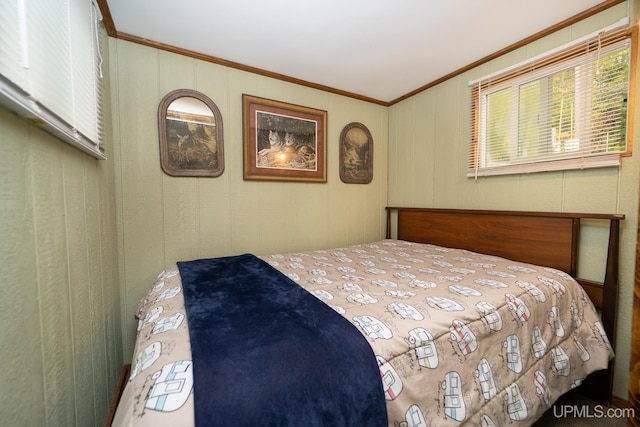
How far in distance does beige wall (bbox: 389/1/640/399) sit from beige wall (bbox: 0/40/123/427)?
2.63m

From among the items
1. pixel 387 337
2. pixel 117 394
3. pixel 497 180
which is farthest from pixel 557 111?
pixel 117 394

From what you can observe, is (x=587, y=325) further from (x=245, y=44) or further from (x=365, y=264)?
(x=245, y=44)

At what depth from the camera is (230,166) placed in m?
2.15

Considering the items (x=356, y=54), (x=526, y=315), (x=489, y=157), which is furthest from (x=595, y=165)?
(x=356, y=54)

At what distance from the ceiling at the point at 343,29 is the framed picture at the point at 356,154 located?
2.10 ft

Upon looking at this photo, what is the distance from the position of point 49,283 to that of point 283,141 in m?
1.89

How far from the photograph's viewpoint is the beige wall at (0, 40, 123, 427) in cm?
59

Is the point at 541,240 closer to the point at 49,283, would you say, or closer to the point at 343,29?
the point at 343,29

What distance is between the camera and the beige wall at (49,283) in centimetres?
59

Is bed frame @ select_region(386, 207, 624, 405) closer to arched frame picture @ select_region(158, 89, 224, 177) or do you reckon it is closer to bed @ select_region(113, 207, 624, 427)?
bed @ select_region(113, 207, 624, 427)

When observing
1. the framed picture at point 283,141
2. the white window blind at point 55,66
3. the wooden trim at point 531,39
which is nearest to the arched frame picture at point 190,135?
the framed picture at point 283,141

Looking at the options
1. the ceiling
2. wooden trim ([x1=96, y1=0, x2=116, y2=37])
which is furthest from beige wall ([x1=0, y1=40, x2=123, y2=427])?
the ceiling

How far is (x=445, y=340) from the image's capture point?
906mm

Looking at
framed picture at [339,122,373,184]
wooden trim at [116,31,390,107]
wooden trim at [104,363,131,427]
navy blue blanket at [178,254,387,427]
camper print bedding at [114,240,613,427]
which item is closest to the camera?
navy blue blanket at [178,254,387,427]
